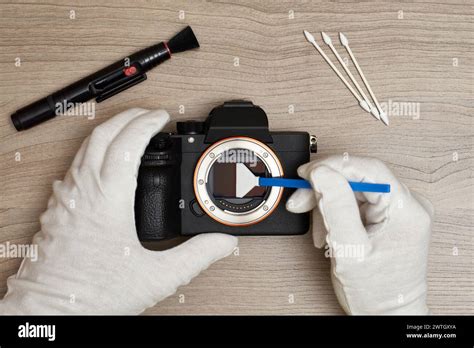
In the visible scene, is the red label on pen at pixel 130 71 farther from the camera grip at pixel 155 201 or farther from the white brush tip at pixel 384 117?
the white brush tip at pixel 384 117

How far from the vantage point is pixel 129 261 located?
807 mm

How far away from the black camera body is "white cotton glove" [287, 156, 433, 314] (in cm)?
4

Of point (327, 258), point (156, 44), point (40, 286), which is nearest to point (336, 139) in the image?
point (327, 258)

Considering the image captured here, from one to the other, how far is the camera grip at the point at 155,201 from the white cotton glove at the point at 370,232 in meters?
0.17

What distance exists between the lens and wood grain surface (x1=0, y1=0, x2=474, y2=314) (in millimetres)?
901

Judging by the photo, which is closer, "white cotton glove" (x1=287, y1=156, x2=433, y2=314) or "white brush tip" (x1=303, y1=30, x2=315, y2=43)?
"white cotton glove" (x1=287, y1=156, x2=433, y2=314)

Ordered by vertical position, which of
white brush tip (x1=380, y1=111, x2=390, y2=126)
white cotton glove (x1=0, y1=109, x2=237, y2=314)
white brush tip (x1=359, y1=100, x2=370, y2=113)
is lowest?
white cotton glove (x1=0, y1=109, x2=237, y2=314)

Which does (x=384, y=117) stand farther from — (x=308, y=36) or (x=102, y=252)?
(x=102, y=252)

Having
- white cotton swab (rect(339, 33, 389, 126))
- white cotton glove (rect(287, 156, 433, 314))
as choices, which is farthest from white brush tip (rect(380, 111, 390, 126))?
white cotton glove (rect(287, 156, 433, 314))

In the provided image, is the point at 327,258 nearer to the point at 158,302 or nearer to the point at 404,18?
the point at 158,302

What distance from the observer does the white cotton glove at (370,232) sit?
79 cm

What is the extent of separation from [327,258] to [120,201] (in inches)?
13.2

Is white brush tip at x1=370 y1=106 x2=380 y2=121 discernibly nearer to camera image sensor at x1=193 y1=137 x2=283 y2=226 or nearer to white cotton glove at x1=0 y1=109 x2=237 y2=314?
camera image sensor at x1=193 y1=137 x2=283 y2=226

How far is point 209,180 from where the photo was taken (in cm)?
83
